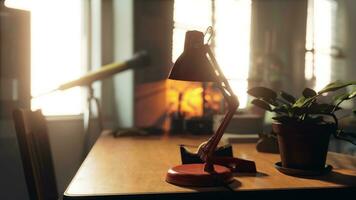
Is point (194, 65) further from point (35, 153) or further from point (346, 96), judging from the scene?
point (35, 153)

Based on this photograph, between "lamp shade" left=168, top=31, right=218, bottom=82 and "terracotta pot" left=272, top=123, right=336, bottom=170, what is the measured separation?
268 mm

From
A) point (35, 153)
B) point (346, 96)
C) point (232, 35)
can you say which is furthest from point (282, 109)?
point (232, 35)

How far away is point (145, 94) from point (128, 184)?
2.10 metres

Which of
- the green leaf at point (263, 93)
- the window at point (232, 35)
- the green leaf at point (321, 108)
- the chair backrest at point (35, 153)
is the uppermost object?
the window at point (232, 35)

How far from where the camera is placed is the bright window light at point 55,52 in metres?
3.07

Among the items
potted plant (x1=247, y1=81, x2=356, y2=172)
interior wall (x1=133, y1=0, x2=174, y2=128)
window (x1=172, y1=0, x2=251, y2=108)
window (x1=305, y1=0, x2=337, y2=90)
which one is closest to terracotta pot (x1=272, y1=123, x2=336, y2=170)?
potted plant (x1=247, y1=81, x2=356, y2=172)

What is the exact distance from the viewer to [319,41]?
419 cm

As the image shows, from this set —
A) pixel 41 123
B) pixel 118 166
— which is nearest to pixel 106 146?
pixel 41 123

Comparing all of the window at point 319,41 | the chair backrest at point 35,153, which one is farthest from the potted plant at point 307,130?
the window at point 319,41

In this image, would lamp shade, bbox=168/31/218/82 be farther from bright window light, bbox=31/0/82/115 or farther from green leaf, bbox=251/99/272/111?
bright window light, bbox=31/0/82/115

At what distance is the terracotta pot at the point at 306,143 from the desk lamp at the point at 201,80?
0.18 metres

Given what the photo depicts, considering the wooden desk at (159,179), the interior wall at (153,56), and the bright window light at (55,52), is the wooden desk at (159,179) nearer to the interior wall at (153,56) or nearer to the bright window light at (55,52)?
the interior wall at (153,56)

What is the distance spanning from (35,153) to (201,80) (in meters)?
0.78

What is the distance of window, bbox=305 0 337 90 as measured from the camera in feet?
12.9
